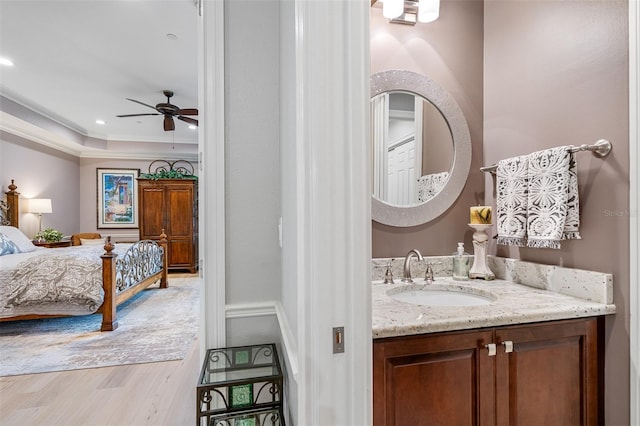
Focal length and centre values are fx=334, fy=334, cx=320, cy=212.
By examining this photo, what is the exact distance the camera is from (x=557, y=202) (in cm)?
141

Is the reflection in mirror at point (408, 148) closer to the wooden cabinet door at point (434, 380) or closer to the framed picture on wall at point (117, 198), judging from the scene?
the wooden cabinet door at point (434, 380)

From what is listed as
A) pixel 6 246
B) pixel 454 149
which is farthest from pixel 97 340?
pixel 454 149

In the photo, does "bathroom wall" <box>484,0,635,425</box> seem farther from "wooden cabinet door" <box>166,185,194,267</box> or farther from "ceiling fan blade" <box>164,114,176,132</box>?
"wooden cabinet door" <box>166,185,194,267</box>

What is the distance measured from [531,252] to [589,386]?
2.02 ft

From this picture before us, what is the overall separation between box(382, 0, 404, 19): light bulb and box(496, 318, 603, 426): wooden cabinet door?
157 centimetres

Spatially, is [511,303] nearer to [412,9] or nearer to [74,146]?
[412,9]

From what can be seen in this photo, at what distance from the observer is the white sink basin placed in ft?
5.23

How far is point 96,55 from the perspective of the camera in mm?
3395

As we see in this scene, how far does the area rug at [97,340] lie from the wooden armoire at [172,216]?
2281 mm

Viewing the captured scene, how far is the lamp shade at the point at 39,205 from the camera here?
5.20m

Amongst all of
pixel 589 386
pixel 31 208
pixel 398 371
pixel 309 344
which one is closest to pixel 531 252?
pixel 589 386

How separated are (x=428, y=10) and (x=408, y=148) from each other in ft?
2.32

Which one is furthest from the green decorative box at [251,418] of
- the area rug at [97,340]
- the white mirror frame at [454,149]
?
the area rug at [97,340]

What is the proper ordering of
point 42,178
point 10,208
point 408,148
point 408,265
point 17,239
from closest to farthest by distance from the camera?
point 408,265, point 408,148, point 17,239, point 10,208, point 42,178
